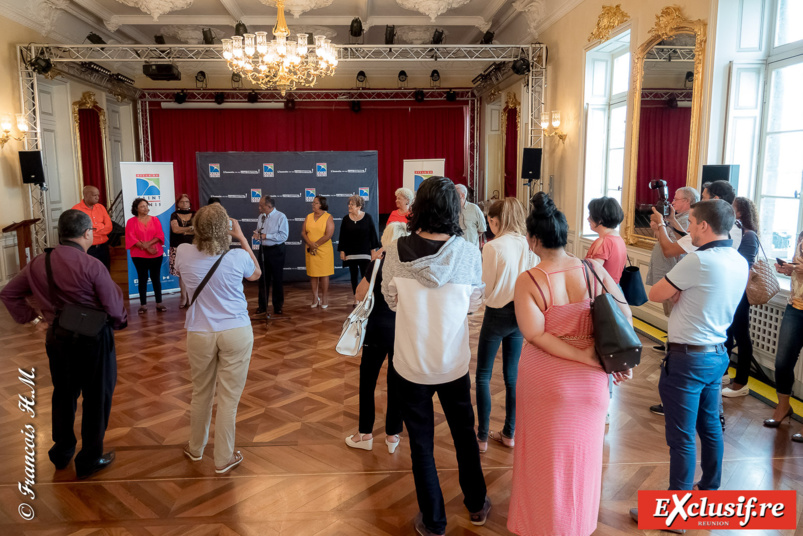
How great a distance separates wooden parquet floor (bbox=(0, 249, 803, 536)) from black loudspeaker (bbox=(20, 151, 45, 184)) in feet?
14.8

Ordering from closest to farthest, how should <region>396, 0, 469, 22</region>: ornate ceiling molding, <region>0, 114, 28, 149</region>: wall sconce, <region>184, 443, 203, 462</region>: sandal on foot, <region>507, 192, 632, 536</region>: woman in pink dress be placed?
1. <region>507, 192, 632, 536</region>: woman in pink dress
2. <region>184, 443, 203, 462</region>: sandal on foot
3. <region>0, 114, 28, 149</region>: wall sconce
4. <region>396, 0, 469, 22</region>: ornate ceiling molding

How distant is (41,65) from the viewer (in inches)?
316

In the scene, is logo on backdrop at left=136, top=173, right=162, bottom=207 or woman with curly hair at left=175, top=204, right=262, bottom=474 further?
logo on backdrop at left=136, top=173, right=162, bottom=207

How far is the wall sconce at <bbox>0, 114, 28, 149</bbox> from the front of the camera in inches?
310

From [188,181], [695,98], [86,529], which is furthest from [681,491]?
[188,181]

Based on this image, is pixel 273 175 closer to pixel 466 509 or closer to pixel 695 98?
pixel 695 98

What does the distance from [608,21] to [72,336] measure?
6.26 m

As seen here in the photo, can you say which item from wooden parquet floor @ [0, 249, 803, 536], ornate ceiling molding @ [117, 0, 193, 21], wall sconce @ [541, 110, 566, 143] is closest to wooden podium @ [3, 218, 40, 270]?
ornate ceiling molding @ [117, 0, 193, 21]

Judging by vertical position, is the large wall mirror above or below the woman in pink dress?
above

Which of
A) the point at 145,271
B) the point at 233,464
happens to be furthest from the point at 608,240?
the point at 145,271

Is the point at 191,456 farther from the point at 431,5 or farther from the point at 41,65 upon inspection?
the point at 431,5

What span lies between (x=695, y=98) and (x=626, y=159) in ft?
4.31

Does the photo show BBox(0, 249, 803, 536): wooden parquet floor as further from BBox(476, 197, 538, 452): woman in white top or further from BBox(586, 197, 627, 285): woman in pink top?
BBox(586, 197, 627, 285): woman in pink top

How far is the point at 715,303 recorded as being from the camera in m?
2.36
